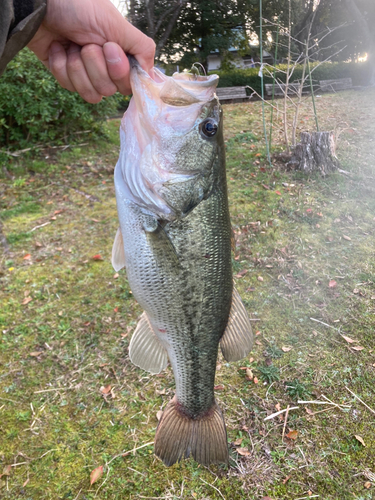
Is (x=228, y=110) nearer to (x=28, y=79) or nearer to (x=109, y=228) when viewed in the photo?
(x=28, y=79)

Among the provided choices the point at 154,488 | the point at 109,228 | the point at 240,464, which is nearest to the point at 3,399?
the point at 154,488

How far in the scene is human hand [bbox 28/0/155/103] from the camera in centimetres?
149

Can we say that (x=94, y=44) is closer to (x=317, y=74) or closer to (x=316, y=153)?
(x=316, y=153)

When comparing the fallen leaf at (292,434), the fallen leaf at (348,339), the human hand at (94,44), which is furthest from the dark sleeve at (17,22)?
the fallen leaf at (348,339)

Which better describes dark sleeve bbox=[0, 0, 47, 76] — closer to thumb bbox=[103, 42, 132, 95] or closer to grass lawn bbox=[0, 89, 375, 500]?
thumb bbox=[103, 42, 132, 95]

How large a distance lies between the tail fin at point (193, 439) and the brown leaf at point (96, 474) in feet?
2.87

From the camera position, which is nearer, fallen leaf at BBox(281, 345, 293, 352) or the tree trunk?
fallen leaf at BBox(281, 345, 293, 352)

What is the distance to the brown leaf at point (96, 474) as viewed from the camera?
→ 2.24m

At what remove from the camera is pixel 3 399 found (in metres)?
2.74

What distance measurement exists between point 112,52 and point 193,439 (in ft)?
6.09

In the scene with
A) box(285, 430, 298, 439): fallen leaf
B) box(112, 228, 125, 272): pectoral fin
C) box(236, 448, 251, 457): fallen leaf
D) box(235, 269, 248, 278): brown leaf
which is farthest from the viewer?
box(235, 269, 248, 278): brown leaf

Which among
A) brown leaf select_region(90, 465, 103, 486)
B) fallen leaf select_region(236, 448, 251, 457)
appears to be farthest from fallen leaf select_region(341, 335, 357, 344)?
brown leaf select_region(90, 465, 103, 486)

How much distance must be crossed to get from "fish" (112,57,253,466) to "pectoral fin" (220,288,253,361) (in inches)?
1.9

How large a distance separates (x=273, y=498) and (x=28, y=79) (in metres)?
6.67
